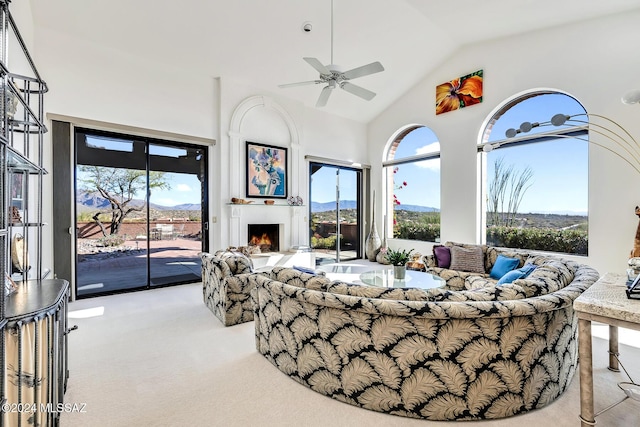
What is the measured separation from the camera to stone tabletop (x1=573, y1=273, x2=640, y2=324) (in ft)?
4.88

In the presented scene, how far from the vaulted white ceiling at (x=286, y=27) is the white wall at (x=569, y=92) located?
0.26 m

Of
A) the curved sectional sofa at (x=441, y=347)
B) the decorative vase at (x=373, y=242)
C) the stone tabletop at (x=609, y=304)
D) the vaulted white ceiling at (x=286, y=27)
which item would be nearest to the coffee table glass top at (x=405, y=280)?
the curved sectional sofa at (x=441, y=347)

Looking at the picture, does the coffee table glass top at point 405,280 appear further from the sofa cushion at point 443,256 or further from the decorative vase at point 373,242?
the decorative vase at point 373,242

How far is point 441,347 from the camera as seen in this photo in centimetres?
178

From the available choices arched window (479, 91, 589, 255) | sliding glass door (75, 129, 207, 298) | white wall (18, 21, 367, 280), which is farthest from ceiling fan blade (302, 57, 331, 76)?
sliding glass door (75, 129, 207, 298)

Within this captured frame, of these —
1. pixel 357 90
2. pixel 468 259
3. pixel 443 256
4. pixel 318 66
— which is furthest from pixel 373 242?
pixel 318 66

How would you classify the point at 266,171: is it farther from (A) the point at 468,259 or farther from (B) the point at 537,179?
(B) the point at 537,179

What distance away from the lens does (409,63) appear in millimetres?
5793

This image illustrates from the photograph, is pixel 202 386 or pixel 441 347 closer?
pixel 441 347

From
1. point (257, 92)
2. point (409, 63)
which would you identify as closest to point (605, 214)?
point (409, 63)

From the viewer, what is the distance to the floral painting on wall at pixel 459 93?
5.48 m

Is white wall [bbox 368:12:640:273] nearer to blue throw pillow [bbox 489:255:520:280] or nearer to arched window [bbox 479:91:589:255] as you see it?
arched window [bbox 479:91:589:255]

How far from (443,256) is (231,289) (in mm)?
3250

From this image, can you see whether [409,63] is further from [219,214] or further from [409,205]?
[219,214]
